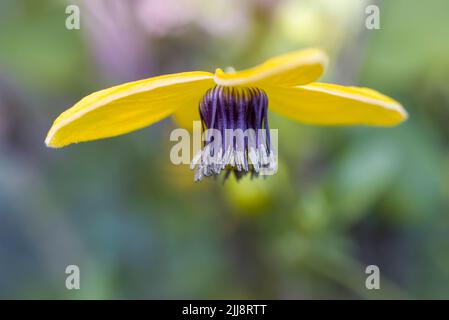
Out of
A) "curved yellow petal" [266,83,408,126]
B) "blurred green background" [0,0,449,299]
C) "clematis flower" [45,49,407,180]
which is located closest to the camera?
"clematis flower" [45,49,407,180]

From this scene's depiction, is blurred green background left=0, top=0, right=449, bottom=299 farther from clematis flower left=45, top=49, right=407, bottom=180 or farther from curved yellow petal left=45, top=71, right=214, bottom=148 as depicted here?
curved yellow petal left=45, top=71, right=214, bottom=148

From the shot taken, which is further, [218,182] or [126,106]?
[218,182]

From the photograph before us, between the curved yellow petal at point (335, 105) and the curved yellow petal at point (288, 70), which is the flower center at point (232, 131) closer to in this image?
the curved yellow petal at point (335, 105)

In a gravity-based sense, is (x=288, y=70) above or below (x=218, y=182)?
below

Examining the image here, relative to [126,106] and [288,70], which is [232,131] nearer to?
[126,106]

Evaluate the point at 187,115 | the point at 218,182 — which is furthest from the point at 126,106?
the point at 218,182

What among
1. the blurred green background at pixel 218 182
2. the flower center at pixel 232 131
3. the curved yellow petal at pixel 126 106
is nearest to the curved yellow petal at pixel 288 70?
the curved yellow petal at pixel 126 106

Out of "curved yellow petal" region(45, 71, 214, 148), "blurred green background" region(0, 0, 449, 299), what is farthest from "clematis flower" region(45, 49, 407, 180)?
"blurred green background" region(0, 0, 449, 299)
